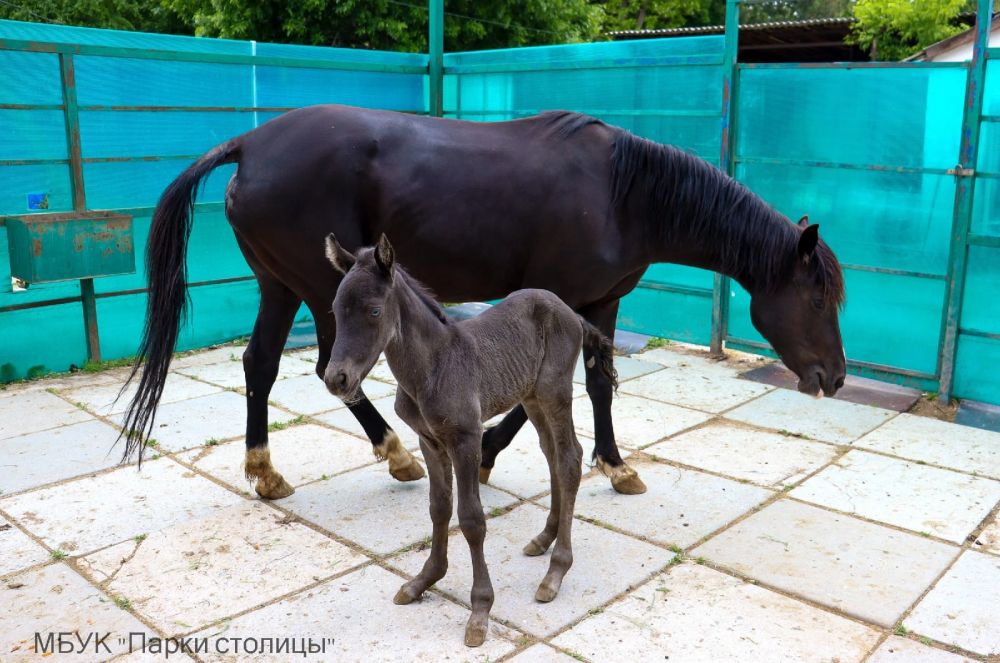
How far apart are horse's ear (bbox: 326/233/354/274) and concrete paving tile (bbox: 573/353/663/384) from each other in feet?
11.7

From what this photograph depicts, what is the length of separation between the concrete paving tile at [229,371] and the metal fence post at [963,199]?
429 centimetres

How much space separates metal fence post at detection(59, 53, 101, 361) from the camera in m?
5.77

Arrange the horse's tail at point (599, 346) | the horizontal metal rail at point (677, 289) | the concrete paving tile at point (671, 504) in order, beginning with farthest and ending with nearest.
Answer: the horizontal metal rail at point (677, 289), the concrete paving tile at point (671, 504), the horse's tail at point (599, 346)

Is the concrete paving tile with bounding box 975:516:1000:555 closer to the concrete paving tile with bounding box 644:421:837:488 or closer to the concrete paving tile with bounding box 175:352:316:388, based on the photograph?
the concrete paving tile with bounding box 644:421:837:488

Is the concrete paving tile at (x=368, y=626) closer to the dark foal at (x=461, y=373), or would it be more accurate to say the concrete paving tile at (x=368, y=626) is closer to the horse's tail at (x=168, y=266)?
the dark foal at (x=461, y=373)

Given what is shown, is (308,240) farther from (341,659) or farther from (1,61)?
(1,61)

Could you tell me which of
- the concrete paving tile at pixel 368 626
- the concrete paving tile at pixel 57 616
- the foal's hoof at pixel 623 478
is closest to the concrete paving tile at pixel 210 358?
the concrete paving tile at pixel 57 616

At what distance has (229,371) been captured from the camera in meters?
6.08

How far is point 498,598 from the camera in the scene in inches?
117

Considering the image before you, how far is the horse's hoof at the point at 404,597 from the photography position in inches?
115

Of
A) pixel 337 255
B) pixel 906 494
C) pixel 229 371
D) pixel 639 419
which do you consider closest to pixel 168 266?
pixel 337 255

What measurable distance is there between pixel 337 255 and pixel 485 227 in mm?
1384

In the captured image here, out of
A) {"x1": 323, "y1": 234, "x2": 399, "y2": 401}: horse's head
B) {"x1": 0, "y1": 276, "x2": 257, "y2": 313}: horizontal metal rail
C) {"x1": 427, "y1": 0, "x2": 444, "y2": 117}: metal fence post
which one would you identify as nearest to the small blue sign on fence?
{"x1": 0, "y1": 276, "x2": 257, "y2": 313}: horizontal metal rail

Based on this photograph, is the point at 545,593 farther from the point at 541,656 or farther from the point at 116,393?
the point at 116,393
